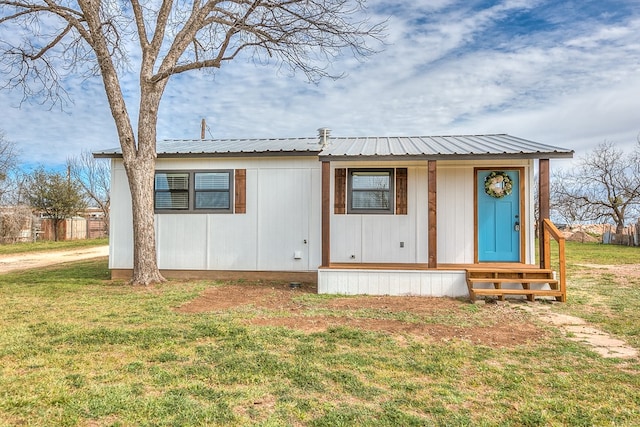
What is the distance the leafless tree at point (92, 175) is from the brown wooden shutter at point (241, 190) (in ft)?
70.5

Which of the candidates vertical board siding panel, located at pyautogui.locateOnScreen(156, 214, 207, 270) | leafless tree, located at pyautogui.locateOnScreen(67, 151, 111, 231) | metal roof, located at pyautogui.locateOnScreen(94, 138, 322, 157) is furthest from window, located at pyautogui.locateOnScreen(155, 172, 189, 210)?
leafless tree, located at pyautogui.locateOnScreen(67, 151, 111, 231)

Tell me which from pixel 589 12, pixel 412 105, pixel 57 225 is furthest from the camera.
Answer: pixel 57 225

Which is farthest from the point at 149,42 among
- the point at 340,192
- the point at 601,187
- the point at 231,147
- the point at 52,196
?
the point at 601,187

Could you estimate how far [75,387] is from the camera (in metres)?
2.92

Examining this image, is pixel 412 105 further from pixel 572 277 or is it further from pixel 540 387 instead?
pixel 540 387

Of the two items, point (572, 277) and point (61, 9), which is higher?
point (61, 9)

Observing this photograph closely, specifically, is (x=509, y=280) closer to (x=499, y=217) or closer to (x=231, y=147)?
(x=499, y=217)

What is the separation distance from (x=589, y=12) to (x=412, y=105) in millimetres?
5298

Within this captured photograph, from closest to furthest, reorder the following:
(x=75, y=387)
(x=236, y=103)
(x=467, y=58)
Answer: (x=75, y=387)
(x=467, y=58)
(x=236, y=103)

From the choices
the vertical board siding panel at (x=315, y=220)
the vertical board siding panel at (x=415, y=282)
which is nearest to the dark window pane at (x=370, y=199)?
the vertical board siding panel at (x=315, y=220)

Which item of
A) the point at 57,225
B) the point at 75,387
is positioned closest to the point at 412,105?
the point at 75,387

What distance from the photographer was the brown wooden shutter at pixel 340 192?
7898 millimetres

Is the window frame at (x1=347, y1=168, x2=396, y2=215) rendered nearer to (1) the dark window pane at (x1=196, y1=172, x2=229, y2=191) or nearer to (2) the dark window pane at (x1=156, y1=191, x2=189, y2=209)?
(1) the dark window pane at (x1=196, y1=172, x2=229, y2=191)

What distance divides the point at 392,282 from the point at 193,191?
4689mm
